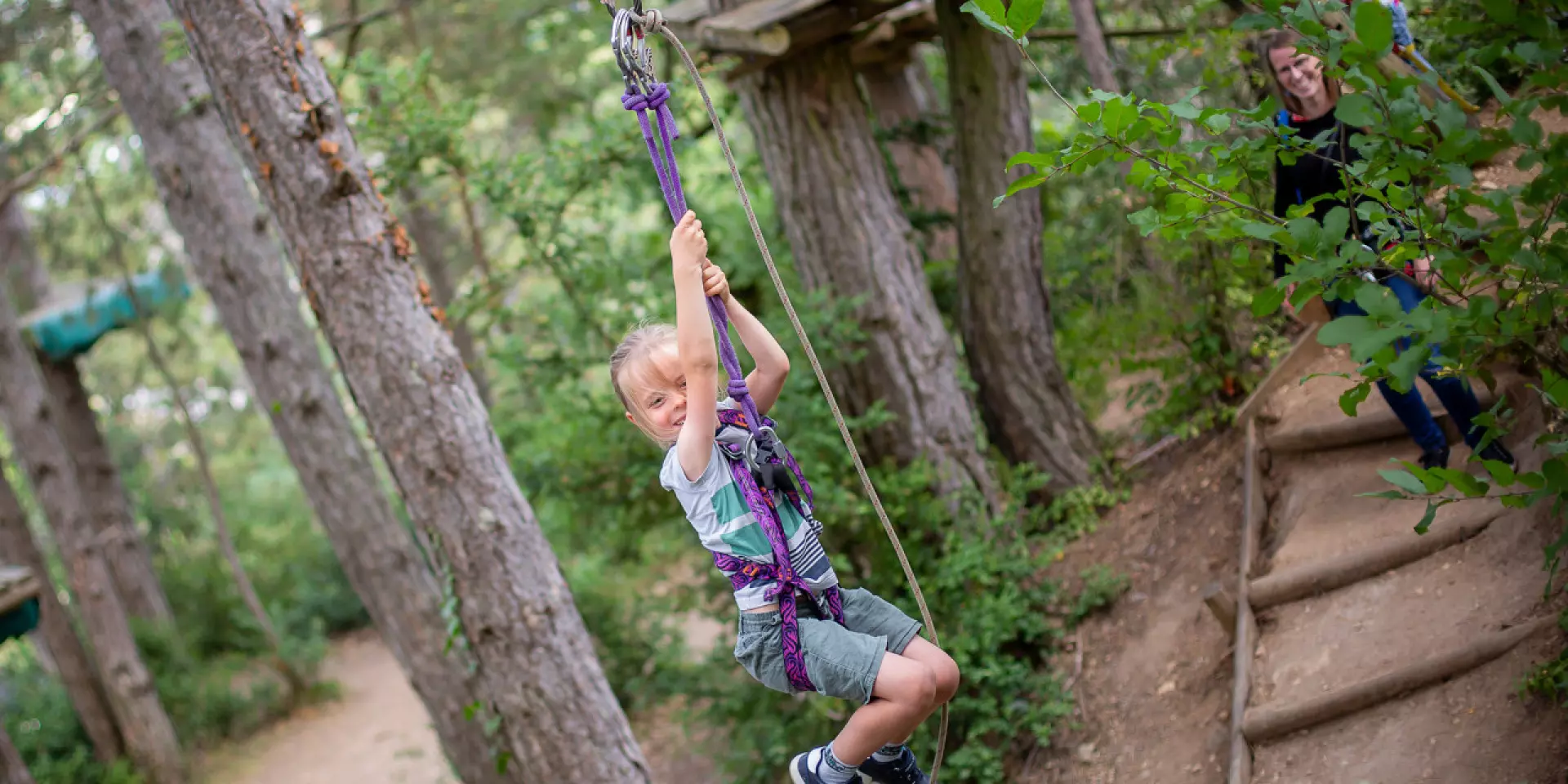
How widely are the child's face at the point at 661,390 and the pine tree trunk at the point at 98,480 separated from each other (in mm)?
10728

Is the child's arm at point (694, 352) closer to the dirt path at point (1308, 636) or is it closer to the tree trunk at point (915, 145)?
the dirt path at point (1308, 636)

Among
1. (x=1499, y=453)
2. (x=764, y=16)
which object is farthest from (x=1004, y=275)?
(x=1499, y=453)

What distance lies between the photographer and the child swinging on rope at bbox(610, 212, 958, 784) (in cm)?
297

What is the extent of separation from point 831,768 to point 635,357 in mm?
1161

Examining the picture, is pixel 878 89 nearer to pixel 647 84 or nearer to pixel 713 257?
pixel 713 257

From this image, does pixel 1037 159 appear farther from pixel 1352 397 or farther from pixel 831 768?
pixel 831 768

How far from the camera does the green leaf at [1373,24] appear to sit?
221 centimetres

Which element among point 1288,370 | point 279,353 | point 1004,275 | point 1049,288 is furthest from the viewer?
point 1049,288

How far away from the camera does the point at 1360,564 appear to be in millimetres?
4488

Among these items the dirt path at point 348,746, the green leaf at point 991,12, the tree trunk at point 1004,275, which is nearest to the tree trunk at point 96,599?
the dirt path at point 348,746

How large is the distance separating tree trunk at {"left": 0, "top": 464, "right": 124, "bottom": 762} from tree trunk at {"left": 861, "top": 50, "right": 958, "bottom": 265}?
8.03 meters

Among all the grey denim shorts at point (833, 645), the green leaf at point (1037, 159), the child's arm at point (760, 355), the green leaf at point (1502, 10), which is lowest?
the grey denim shorts at point (833, 645)

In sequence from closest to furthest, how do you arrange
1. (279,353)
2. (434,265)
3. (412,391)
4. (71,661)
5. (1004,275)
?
(412,391), (279,353), (1004,275), (71,661), (434,265)

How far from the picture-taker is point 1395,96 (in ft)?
7.60
